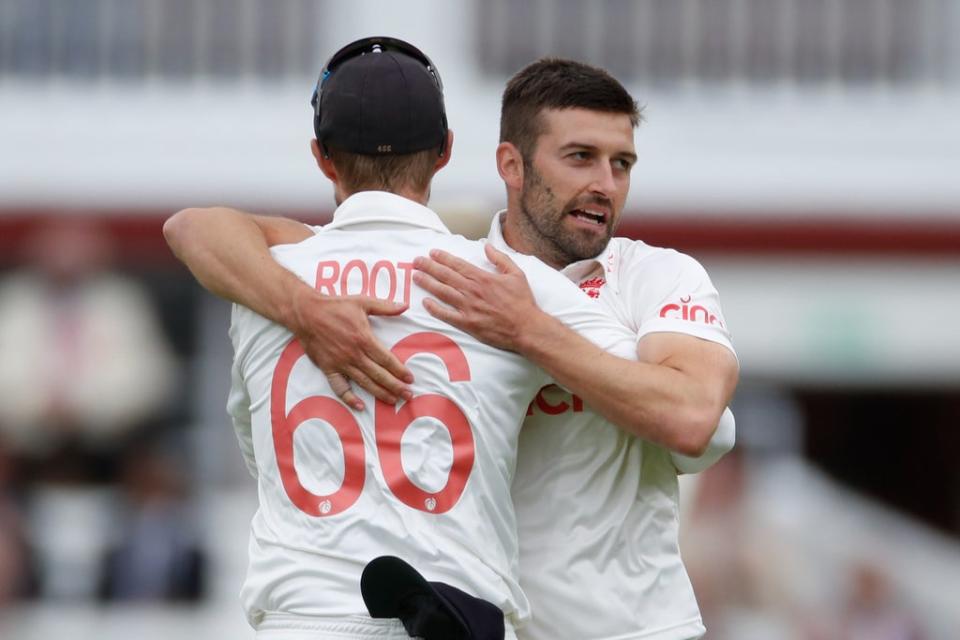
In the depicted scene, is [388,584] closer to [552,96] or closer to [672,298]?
[672,298]

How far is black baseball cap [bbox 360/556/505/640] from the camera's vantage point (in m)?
3.76

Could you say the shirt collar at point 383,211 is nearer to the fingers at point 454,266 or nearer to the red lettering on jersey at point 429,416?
the fingers at point 454,266

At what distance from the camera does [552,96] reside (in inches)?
190

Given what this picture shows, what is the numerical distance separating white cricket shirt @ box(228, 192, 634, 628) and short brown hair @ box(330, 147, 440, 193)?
1.9 inches

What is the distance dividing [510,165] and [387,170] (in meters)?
0.83

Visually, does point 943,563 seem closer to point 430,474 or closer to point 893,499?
point 893,499

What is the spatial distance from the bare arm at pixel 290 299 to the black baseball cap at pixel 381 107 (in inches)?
11.6

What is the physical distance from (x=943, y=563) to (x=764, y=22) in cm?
404

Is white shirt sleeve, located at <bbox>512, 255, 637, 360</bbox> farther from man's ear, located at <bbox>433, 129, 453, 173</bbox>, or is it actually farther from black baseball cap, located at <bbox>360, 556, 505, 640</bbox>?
black baseball cap, located at <bbox>360, 556, 505, 640</bbox>

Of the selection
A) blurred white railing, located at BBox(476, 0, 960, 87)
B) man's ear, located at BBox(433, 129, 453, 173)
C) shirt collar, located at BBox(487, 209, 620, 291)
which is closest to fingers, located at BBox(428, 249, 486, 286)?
man's ear, located at BBox(433, 129, 453, 173)

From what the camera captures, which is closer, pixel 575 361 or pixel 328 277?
pixel 575 361

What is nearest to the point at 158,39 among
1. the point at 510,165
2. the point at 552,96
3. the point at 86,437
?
the point at 86,437

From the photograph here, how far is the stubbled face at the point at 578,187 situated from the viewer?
4695mm

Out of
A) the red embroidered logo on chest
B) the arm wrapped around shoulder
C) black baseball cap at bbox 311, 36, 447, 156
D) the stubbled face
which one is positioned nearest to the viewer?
black baseball cap at bbox 311, 36, 447, 156
